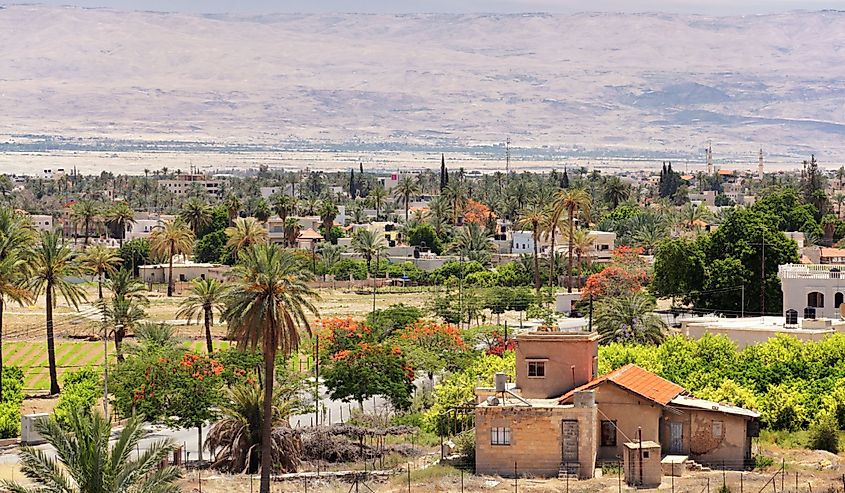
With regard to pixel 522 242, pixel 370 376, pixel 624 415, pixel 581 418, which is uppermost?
pixel 522 242

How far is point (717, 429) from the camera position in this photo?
4194 centimetres

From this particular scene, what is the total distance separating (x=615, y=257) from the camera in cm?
9925

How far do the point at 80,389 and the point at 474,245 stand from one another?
236 feet

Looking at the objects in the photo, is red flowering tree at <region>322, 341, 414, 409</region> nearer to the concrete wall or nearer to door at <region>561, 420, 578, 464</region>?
the concrete wall

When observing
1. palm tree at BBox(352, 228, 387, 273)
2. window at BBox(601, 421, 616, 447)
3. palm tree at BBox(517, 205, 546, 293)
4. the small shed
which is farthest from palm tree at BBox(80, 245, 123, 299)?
the small shed

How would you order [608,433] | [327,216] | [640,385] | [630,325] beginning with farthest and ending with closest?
[327,216] < [630,325] < [640,385] < [608,433]

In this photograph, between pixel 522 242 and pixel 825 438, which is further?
pixel 522 242

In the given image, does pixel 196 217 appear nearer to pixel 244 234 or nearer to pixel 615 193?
pixel 244 234

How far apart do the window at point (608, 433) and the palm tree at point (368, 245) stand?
78.3m

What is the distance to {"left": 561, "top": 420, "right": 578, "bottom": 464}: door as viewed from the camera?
40156 mm

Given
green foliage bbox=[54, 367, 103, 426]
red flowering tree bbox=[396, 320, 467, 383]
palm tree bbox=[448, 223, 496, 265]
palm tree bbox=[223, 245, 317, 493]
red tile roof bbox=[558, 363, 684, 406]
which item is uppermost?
palm tree bbox=[223, 245, 317, 493]

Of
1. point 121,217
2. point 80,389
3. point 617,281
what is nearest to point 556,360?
point 80,389

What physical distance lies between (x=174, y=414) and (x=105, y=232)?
10914 centimetres

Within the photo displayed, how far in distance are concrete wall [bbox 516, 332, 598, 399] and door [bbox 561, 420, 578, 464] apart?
2.97m
